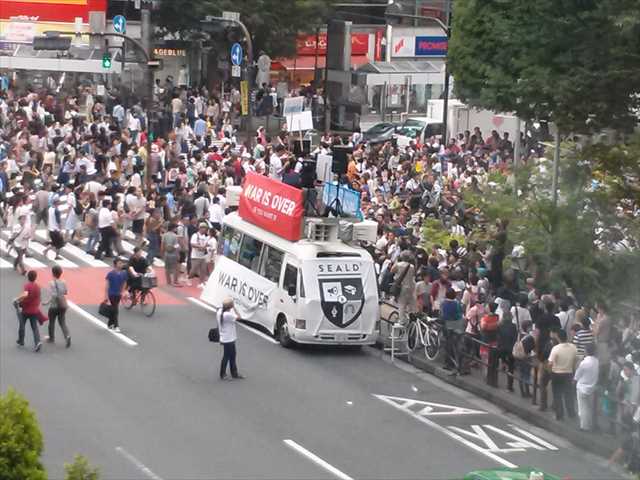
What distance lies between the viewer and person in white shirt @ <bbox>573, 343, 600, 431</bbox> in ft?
67.2

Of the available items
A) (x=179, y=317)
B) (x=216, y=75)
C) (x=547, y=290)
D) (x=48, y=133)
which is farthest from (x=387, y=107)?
(x=547, y=290)

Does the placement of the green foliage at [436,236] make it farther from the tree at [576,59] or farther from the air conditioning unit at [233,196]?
the air conditioning unit at [233,196]

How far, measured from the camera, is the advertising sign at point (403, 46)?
206ft

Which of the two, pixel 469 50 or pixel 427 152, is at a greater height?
pixel 469 50

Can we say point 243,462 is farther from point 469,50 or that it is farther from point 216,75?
point 216,75

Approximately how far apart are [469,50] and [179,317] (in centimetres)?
1139

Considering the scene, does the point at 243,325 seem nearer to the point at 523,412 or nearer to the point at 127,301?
the point at 127,301

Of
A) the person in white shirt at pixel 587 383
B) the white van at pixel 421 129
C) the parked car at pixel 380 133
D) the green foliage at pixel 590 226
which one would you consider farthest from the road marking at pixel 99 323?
the parked car at pixel 380 133

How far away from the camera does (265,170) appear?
38.2 m

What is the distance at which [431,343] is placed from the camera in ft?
81.8

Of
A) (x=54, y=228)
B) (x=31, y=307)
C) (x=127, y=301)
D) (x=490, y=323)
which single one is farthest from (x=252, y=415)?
(x=54, y=228)

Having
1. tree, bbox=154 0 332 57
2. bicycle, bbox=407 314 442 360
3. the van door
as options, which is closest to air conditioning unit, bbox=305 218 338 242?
the van door

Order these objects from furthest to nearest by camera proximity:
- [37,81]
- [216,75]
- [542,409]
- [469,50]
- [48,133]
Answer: [216,75] < [37,81] < [48,133] < [469,50] < [542,409]

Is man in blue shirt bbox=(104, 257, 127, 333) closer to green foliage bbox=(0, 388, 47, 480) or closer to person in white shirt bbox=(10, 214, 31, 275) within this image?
person in white shirt bbox=(10, 214, 31, 275)
